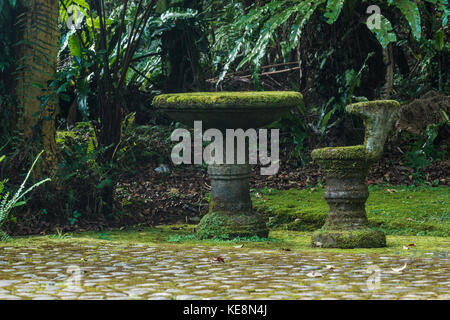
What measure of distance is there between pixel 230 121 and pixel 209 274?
6.05 ft

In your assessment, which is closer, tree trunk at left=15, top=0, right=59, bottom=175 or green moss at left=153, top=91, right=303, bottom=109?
green moss at left=153, top=91, right=303, bottom=109

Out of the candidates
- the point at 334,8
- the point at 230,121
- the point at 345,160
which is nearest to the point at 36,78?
the point at 230,121

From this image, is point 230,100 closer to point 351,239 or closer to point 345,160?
point 345,160

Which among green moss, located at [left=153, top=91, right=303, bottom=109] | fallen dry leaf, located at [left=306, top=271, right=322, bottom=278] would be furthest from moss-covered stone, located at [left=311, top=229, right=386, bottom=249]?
fallen dry leaf, located at [left=306, top=271, right=322, bottom=278]

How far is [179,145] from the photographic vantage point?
971 centimetres

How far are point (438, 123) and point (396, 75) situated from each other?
2.01 metres

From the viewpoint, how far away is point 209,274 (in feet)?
13.4

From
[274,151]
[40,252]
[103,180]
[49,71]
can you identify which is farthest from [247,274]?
[274,151]

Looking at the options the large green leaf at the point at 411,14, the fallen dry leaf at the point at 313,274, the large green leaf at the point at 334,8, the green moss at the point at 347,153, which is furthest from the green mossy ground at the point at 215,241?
the large green leaf at the point at 411,14

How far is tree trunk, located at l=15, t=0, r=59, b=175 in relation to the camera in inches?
255

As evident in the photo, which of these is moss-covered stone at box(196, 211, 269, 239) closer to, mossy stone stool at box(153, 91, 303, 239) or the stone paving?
mossy stone stool at box(153, 91, 303, 239)

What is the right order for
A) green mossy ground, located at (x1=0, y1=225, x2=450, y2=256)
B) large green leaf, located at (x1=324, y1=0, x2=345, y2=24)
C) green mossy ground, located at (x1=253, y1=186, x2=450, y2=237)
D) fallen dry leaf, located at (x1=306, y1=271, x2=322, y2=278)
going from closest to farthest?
fallen dry leaf, located at (x1=306, y1=271, x2=322, y2=278) → green mossy ground, located at (x1=0, y1=225, x2=450, y2=256) → green mossy ground, located at (x1=253, y1=186, x2=450, y2=237) → large green leaf, located at (x1=324, y1=0, x2=345, y2=24)

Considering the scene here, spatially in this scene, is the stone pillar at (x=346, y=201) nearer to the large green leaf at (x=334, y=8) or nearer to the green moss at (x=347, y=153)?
the green moss at (x=347, y=153)

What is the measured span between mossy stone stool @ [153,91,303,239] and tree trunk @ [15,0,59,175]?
4.65 ft
